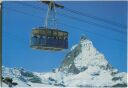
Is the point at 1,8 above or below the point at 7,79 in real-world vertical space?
above

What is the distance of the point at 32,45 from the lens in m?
24.7

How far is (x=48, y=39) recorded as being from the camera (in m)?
25.0

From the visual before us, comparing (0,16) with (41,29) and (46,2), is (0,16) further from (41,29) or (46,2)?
(41,29)

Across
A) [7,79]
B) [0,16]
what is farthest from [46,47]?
[0,16]

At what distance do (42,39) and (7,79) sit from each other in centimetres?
475

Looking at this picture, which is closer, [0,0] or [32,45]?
[0,0]

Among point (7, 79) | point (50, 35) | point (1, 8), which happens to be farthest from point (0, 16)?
point (50, 35)

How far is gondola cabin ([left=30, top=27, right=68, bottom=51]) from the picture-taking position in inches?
952

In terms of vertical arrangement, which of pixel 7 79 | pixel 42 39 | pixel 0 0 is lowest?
pixel 7 79

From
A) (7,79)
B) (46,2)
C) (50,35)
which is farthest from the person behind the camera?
(50,35)

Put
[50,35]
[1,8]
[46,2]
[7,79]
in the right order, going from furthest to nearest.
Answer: [50,35]
[46,2]
[7,79]
[1,8]

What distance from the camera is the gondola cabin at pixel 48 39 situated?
2417 centimetres

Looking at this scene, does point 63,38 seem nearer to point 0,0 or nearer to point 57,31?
point 57,31

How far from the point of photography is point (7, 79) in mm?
20609
